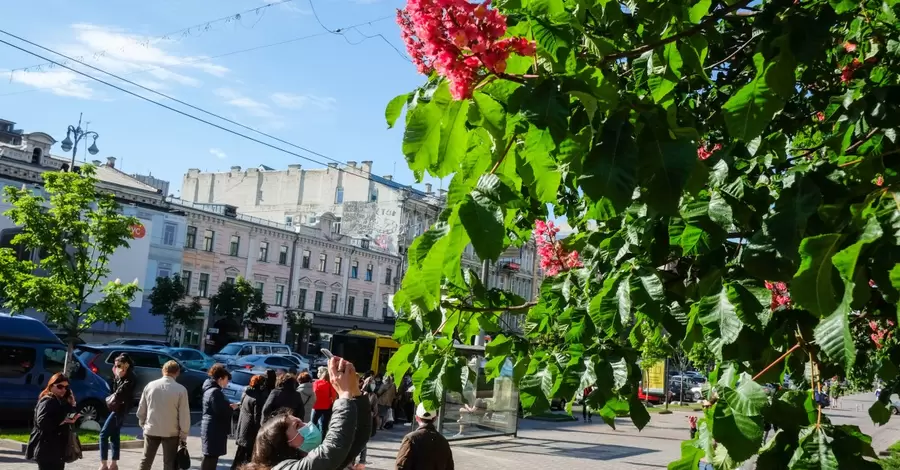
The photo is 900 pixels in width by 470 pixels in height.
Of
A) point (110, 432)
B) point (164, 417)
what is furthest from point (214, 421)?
point (110, 432)

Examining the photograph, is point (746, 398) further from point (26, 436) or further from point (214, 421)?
point (26, 436)

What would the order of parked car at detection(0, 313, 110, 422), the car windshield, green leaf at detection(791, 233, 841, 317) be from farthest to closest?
the car windshield
parked car at detection(0, 313, 110, 422)
green leaf at detection(791, 233, 841, 317)

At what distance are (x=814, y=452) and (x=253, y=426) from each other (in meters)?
9.25

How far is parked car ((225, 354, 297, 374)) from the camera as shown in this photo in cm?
2758

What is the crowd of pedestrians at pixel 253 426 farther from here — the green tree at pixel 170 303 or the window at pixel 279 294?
the window at pixel 279 294

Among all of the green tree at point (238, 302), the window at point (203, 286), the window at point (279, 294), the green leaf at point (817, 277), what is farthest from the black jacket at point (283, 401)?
the window at point (279, 294)

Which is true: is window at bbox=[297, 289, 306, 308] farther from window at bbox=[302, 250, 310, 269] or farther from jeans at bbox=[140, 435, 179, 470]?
jeans at bbox=[140, 435, 179, 470]

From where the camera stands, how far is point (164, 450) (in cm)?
980

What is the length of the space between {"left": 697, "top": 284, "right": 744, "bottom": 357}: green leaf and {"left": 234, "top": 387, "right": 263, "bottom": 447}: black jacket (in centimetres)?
877

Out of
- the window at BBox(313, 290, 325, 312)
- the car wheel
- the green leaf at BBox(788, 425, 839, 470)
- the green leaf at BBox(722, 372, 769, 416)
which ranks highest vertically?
the window at BBox(313, 290, 325, 312)

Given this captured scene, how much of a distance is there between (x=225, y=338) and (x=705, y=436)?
49.2m

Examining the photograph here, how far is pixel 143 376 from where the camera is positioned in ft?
71.2

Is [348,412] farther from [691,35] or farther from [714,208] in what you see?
[691,35]

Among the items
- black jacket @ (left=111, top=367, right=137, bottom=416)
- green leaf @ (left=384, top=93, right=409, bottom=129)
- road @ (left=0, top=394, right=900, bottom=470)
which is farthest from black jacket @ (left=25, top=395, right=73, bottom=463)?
green leaf @ (left=384, top=93, right=409, bottom=129)
